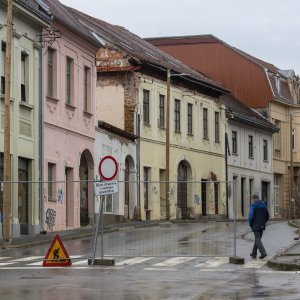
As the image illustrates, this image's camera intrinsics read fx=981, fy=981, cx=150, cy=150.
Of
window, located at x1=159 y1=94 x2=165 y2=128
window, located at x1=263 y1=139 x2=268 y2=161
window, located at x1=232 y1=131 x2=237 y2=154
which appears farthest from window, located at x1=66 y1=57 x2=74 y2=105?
window, located at x1=263 y1=139 x2=268 y2=161

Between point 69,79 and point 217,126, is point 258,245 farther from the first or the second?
point 217,126

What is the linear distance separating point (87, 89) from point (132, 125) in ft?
23.9

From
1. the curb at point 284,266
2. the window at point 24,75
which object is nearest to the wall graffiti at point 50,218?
the window at point 24,75

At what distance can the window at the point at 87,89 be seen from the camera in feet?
134

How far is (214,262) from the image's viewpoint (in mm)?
21859

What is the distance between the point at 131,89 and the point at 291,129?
985 inches

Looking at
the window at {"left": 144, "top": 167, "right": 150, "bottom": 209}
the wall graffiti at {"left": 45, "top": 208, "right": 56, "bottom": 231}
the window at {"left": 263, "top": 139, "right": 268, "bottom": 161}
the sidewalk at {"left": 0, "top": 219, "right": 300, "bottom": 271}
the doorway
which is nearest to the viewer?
the sidewalk at {"left": 0, "top": 219, "right": 300, "bottom": 271}

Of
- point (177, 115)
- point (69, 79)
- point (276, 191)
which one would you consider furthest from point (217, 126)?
point (69, 79)

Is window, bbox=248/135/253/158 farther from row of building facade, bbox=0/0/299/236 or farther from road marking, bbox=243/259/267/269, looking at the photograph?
road marking, bbox=243/259/267/269

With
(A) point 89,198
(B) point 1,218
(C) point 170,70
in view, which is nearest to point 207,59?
(C) point 170,70

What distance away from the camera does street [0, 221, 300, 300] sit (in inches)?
586

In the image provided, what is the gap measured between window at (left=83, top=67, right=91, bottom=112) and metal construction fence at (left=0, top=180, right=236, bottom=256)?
3.32 metres

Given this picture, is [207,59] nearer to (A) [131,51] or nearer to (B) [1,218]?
(A) [131,51]

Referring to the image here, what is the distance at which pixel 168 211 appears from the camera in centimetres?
4791
